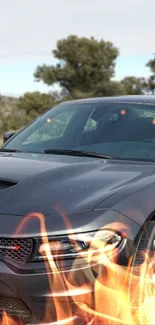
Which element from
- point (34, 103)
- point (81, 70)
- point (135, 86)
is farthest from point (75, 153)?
point (135, 86)

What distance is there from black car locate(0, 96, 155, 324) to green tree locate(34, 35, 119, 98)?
3581 centimetres

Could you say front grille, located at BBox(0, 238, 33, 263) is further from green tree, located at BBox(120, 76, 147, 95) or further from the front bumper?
green tree, located at BBox(120, 76, 147, 95)

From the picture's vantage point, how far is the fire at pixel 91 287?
2.34 meters

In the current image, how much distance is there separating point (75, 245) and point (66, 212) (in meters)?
0.19

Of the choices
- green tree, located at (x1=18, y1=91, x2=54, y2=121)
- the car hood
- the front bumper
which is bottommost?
the front bumper

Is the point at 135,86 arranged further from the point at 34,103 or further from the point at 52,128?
the point at 52,128

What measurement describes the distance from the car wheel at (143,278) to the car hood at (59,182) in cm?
Result: 32

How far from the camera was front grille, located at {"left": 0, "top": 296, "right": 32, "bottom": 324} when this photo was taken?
2.40m

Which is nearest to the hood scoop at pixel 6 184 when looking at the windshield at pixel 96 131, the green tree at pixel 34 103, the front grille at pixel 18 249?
the front grille at pixel 18 249

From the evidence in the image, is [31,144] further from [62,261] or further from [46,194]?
[62,261]

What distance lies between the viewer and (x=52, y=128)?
14.7ft

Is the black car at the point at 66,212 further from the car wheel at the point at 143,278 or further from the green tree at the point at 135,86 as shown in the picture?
the green tree at the point at 135,86

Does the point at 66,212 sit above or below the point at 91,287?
above

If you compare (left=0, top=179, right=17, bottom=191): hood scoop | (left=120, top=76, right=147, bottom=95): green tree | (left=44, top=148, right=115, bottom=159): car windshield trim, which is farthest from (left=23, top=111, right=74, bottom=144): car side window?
(left=120, top=76, right=147, bottom=95): green tree
